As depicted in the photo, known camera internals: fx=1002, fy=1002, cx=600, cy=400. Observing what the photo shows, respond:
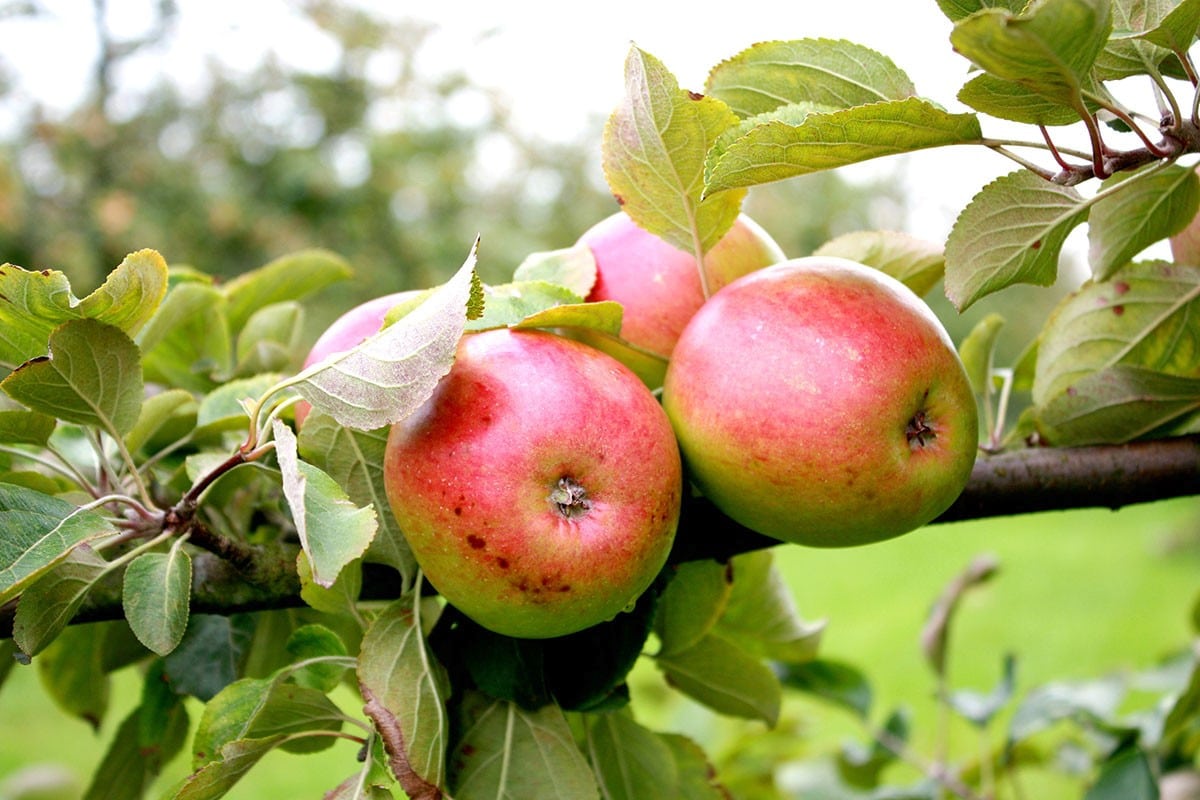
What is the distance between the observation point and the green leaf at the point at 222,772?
1.59ft

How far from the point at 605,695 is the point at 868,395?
24 centimetres

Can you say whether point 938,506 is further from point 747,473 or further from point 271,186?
point 271,186

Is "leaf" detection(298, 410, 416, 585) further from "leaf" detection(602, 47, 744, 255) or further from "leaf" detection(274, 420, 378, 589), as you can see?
"leaf" detection(602, 47, 744, 255)

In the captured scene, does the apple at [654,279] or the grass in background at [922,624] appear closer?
the apple at [654,279]

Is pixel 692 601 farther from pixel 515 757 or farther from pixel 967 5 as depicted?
pixel 967 5

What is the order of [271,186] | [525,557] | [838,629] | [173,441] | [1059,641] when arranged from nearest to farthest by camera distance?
[525,557], [173,441], [1059,641], [838,629], [271,186]

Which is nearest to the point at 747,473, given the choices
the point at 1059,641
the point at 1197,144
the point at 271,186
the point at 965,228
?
the point at 965,228

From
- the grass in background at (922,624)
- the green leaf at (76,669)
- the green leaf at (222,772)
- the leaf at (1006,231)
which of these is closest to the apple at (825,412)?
the leaf at (1006,231)

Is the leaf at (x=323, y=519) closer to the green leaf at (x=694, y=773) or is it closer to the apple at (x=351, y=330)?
the apple at (x=351, y=330)

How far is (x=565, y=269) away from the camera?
646 mm

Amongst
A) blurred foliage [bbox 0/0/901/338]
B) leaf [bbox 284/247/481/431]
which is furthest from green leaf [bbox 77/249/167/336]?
blurred foliage [bbox 0/0/901/338]

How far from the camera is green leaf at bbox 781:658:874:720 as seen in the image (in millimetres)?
1093

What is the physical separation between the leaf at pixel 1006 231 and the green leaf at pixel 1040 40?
0.27 feet

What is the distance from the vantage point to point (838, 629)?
4.07 metres
